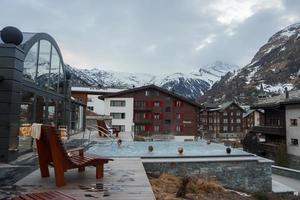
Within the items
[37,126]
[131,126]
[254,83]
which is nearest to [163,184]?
[37,126]

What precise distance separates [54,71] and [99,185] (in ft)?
39.3

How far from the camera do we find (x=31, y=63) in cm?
1252

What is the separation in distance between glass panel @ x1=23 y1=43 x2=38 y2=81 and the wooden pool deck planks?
17.9ft

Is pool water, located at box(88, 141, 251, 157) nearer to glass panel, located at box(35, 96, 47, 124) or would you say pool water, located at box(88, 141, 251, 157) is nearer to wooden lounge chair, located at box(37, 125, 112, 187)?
glass panel, located at box(35, 96, 47, 124)

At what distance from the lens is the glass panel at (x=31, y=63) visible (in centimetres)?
1195

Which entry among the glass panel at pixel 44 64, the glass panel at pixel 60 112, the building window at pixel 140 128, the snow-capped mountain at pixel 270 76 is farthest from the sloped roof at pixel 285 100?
the snow-capped mountain at pixel 270 76

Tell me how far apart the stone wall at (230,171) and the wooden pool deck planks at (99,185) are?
2.85m

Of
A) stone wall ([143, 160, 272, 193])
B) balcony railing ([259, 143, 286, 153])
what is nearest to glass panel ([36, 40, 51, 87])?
stone wall ([143, 160, 272, 193])

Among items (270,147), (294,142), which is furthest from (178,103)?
(294,142)

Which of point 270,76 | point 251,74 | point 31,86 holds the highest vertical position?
point 251,74

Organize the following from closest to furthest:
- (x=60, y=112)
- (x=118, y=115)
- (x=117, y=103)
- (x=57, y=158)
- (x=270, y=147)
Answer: (x=57, y=158) < (x=60, y=112) < (x=270, y=147) < (x=117, y=103) < (x=118, y=115)

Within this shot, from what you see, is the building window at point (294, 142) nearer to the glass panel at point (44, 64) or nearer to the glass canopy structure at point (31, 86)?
the glass canopy structure at point (31, 86)

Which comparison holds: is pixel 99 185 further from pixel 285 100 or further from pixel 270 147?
pixel 270 147

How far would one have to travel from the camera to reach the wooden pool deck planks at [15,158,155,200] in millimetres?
5328
